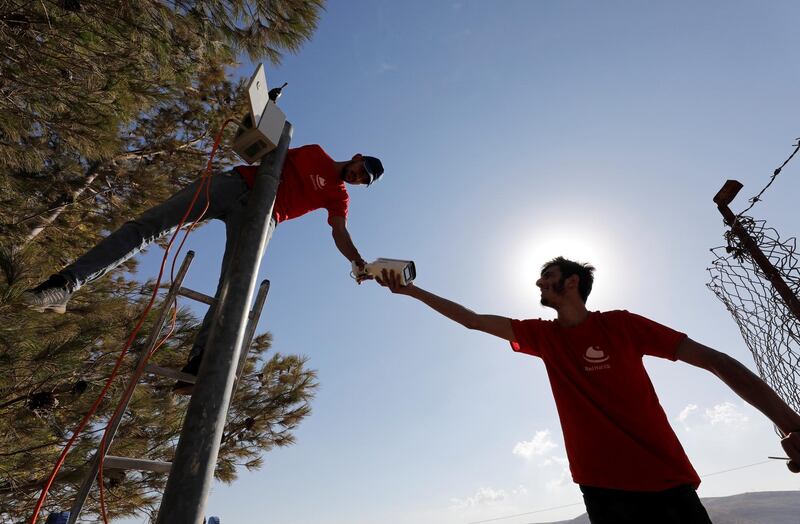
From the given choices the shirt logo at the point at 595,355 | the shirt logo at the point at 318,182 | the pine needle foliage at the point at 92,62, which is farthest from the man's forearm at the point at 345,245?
the pine needle foliage at the point at 92,62

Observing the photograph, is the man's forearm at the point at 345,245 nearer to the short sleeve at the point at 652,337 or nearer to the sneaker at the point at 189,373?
the sneaker at the point at 189,373

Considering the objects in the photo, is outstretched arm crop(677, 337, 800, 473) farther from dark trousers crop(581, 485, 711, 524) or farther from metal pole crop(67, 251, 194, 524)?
metal pole crop(67, 251, 194, 524)

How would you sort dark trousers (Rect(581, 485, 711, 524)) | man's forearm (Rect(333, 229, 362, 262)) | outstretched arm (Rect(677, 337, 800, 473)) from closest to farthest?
outstretched arm (Rect(677, 337, 800, 473)), dark trousers (Rect(581, 485, 711, 524)), man's forearm (Rect(333, 229, 362, 262))

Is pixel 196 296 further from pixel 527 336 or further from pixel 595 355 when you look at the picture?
pixel 595 355

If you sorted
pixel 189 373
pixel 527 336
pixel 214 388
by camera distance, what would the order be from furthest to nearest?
pixel 527 336
pixel 189 373
pixel 214 388

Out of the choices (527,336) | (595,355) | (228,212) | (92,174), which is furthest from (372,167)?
(92,174)

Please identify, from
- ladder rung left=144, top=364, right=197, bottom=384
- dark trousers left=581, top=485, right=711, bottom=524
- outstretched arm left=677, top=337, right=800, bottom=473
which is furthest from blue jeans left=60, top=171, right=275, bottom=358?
outstretched arm left=677, top=337, right=800, bottom=473

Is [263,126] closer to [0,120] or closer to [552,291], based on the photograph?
[552,291]

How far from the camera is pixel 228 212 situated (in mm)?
2443

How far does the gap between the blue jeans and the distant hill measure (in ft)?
382

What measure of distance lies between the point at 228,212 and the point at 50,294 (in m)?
0.94

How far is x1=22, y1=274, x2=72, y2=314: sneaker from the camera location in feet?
5.61

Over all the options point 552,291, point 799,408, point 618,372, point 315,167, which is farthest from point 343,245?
point 799,408

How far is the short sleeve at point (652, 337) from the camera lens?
6.05ft
